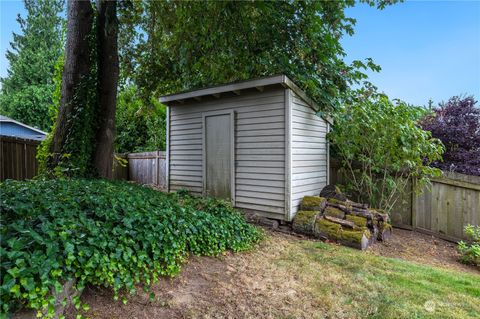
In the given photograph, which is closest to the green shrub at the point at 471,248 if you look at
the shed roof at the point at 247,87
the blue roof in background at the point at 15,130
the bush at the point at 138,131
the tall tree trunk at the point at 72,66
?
the shed roof at the point at 247,87

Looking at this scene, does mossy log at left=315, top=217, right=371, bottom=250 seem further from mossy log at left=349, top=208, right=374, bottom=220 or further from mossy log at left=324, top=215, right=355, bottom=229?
mossy log at left=349, top=208, right=374, bottom=220

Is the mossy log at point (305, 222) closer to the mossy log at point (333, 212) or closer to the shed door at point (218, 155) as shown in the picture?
the mossy log at point (333, 212)

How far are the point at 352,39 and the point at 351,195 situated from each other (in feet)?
12.4

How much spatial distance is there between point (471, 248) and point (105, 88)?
756 centimetres

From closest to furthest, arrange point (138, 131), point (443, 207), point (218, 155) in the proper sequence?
point (443, 207)
point (218, 155)
point (138, 131)

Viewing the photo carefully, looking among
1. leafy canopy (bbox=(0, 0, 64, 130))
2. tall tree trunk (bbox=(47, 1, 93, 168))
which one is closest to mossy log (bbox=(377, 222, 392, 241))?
tall tree trunk (bbox=(47, 1, 93, 168))

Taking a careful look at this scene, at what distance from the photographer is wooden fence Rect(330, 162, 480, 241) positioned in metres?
5.45

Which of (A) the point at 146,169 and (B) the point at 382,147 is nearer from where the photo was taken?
(B) the point at 382,147

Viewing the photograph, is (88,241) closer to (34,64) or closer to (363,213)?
(363,213)

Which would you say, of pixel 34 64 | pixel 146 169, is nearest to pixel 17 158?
pixel 146 169

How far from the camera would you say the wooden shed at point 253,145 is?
5320mm

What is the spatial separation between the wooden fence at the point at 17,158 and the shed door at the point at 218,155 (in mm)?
5045

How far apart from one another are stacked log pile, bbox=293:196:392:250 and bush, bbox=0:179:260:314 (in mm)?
2169

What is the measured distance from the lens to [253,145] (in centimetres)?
573
